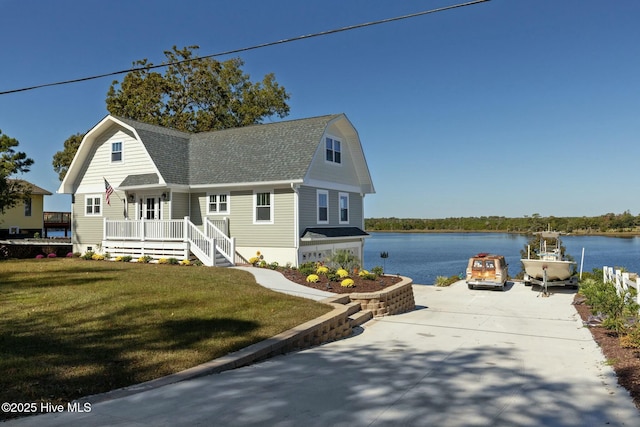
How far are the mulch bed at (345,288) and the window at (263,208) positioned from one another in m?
4.47

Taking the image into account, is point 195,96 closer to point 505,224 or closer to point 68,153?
point 68,153

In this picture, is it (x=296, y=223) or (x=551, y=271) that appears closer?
(x=296, y=223)

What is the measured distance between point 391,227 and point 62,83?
103921 millimetres

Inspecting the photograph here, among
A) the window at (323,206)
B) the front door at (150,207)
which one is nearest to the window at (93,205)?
the front door at (150,207)

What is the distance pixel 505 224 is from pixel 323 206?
80686 millimetres

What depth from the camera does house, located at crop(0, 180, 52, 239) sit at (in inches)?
1510

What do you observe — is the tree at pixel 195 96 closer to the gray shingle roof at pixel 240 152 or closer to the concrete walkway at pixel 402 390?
the gray shingle roof at pixel 240 152

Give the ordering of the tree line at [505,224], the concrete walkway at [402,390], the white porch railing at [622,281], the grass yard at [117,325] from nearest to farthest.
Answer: the concrete walkway at [402,390] < the grass yard at [117,325] < the white porch railing at [622,281] < the tree line at [505,224]

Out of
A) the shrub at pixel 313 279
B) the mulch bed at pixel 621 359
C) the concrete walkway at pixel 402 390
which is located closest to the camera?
the concrete walkway at pixel 402 390

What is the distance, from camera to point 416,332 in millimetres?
10969

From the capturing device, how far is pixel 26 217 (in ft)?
132

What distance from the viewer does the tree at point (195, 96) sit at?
117 ft

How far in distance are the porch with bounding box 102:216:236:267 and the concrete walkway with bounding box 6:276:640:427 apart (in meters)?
9.95

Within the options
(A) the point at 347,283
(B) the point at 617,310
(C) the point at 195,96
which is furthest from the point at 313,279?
(C) the point at 195,96
